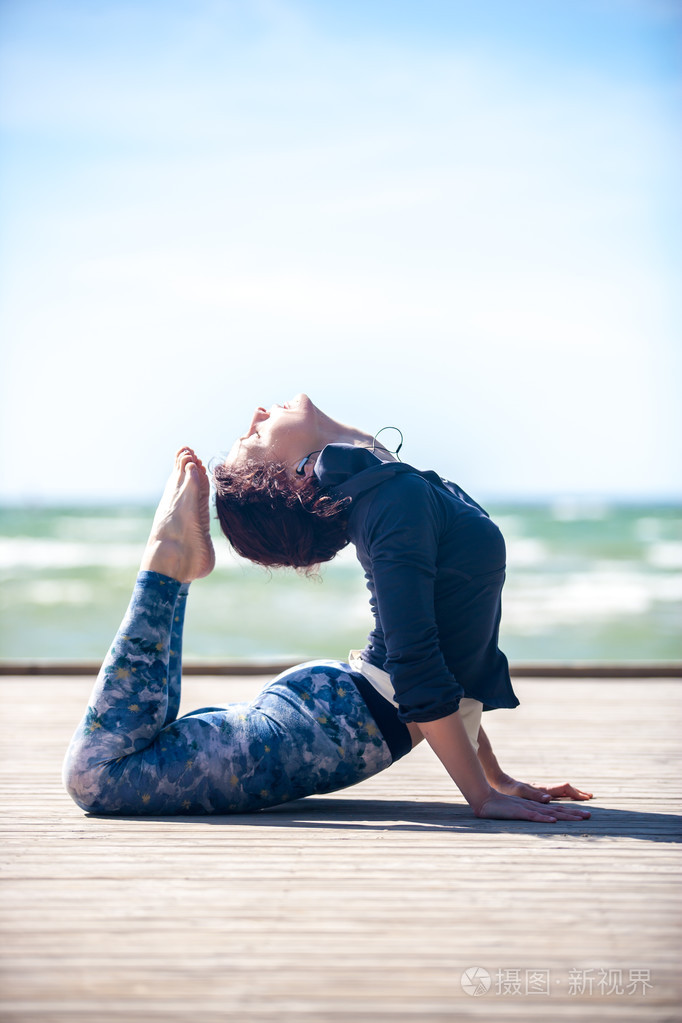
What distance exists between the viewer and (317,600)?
17.9 m

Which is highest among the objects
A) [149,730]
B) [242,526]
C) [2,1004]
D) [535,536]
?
[535,536]

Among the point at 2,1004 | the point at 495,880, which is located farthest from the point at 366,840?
the point at 2,1004

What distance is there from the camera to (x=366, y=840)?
7.29ft

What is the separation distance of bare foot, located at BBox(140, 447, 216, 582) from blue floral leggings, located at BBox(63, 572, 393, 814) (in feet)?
0.17

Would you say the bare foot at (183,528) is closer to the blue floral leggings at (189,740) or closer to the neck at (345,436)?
the blue floral leggings at (189,740)

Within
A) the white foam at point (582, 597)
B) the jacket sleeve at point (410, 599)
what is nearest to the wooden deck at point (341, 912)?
the jacket sleeve at point (410, 599)

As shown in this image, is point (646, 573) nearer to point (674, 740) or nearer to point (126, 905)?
point (674, 740)

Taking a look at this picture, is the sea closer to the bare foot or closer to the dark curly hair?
the dark curly hair

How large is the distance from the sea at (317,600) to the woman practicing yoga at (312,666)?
0.30 meters

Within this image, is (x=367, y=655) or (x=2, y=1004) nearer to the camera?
(x=2, y=1004)

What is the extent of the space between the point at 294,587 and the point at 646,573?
8.57 meters

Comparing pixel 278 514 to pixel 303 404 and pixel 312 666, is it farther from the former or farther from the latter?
pixel 312 666

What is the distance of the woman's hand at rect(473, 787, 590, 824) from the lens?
2.38m

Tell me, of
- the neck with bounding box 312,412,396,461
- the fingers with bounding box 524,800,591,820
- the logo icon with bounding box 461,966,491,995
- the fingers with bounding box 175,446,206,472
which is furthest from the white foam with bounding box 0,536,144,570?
the logo icon with bounding box 461,966,491,995
